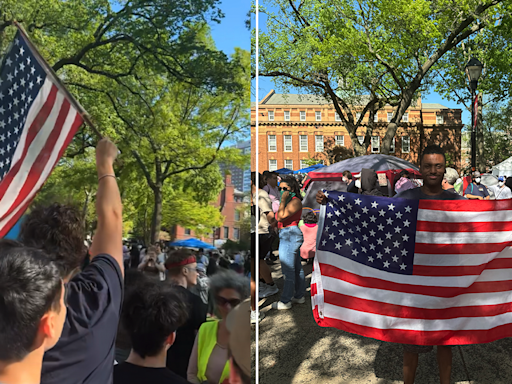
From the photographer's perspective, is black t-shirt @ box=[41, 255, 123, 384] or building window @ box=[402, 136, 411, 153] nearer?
black t-shirt @ box=[41, 255, 123, 384]

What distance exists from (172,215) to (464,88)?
33309 mm

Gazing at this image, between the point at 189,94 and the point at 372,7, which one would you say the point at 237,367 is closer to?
the point at 189,94

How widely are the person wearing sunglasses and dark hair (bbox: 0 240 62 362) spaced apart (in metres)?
0.46

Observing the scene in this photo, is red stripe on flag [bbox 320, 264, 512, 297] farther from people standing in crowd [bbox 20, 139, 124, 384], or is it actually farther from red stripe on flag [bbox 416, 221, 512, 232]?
people standing in crowd [bbox 20, 139, 124, 384]

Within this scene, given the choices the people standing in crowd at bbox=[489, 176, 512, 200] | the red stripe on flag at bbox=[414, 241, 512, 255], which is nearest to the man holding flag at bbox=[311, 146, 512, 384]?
the red stripe on flag at bbox=[414, 241, 512, 255]

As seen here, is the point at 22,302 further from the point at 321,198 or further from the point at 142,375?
the point at 321,198

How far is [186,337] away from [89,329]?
31cm

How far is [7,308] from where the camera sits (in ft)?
4.28

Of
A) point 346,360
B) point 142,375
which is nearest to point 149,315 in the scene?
point 142,375

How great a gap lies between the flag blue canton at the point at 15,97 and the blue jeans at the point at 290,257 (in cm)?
536

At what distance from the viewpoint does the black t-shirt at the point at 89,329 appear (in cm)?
132

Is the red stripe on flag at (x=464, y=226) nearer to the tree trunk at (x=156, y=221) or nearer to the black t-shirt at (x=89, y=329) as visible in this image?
the tree trunk at (x=156, y=221)

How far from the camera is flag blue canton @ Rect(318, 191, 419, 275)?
12.5 ft

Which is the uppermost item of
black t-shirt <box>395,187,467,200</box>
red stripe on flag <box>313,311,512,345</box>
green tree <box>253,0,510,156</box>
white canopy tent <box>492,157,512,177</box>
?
green tree <box>253,0,510,156</box>
